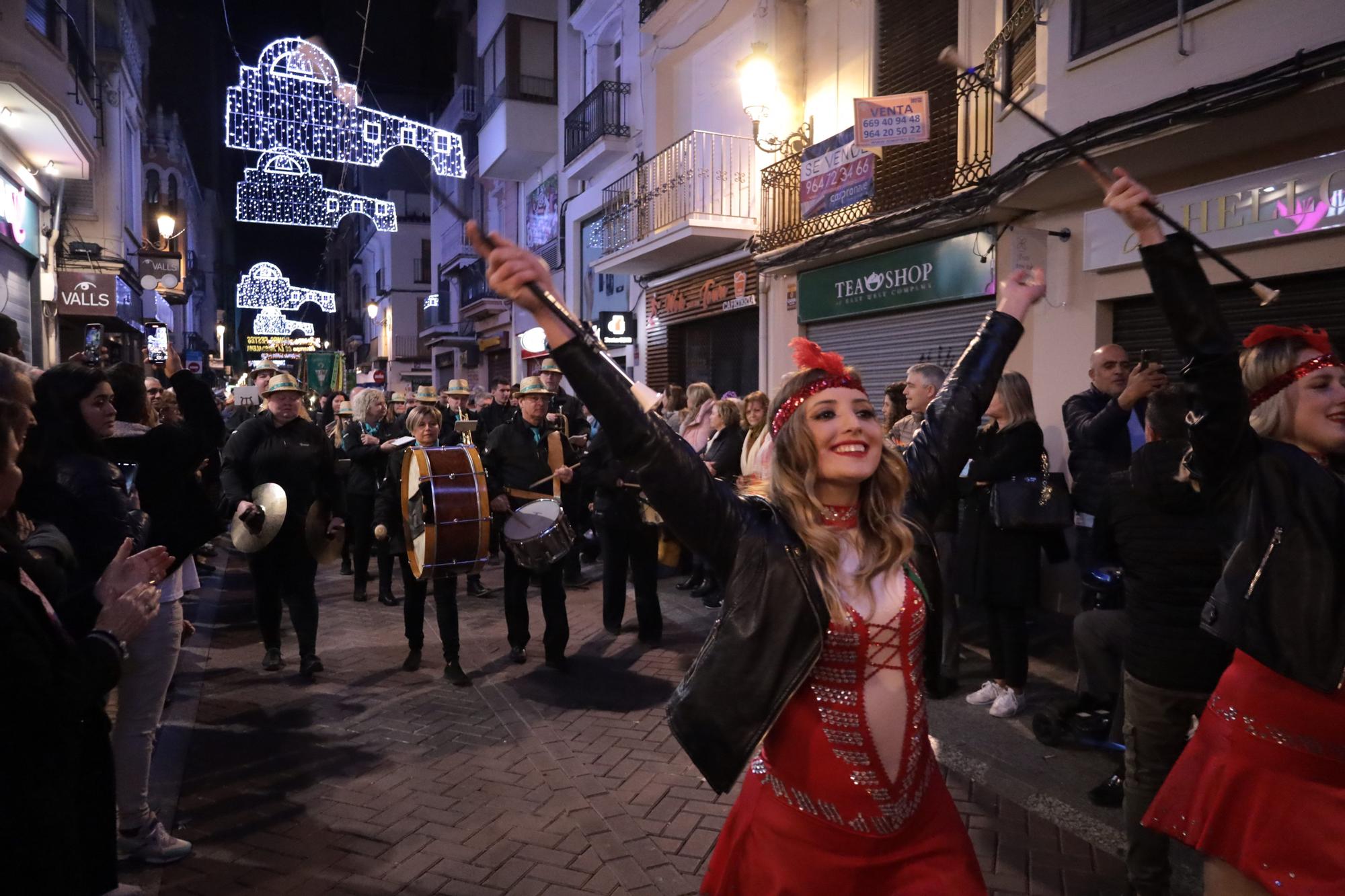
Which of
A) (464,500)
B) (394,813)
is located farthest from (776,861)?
(464,500)

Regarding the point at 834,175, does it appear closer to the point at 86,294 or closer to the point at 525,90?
the point at 525,90

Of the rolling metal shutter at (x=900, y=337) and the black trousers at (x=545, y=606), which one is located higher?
the rolling metal shutter at (x=900, y=337)

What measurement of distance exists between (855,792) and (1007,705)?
3990 millimetres

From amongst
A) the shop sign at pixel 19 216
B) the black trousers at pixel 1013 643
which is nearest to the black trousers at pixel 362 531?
the black trousers at pixel 1013 643

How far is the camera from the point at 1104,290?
824cm

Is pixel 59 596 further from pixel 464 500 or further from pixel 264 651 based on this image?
pixel 264 651

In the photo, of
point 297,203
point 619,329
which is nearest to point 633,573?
point 619,329

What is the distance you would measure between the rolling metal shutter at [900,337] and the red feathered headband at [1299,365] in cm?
739

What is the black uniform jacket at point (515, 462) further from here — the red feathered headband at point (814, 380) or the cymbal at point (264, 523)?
the red feathered headband at point (814, 380)

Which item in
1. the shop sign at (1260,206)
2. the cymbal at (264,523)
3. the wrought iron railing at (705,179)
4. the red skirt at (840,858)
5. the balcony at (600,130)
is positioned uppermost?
the balcony at (600,130)

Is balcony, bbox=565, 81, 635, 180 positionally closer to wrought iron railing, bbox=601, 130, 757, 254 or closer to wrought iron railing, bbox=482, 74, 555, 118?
wrought iron railing, bbox=482, 74, 555, 118

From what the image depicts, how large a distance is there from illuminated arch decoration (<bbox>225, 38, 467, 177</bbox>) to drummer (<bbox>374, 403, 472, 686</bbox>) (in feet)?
12.6

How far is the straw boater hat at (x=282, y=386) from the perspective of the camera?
6.72 m

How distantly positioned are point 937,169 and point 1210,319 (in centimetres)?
873
